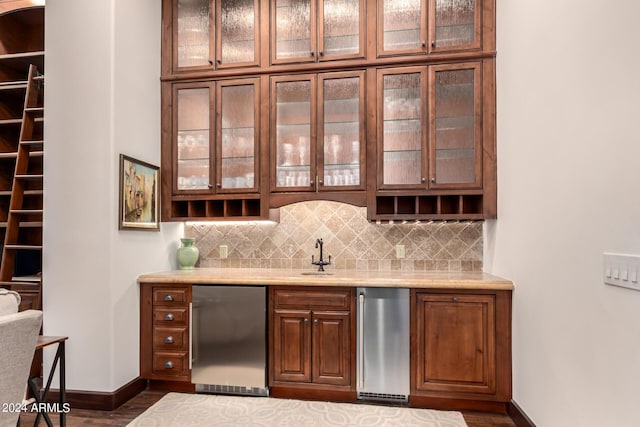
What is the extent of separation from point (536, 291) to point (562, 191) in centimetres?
63

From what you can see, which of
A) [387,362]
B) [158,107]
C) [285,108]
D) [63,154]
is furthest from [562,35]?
[63,154]

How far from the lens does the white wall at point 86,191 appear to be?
8.73 feet

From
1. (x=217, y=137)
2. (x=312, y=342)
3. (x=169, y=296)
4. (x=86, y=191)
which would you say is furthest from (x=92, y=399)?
(x=217, y=137)

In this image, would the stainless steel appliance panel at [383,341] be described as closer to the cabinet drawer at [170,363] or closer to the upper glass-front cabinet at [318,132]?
the upper glass-front cabinet at [318,132]

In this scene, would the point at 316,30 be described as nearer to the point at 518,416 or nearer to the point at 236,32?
the point at 236,32

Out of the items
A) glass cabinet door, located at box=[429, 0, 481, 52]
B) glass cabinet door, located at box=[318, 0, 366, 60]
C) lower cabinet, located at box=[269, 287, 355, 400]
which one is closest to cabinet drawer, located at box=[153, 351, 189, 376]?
lower cabinet, located at box=[269, 287, 355, 400]

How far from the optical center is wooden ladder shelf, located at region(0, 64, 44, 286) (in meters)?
3.06

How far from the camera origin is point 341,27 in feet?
10.1

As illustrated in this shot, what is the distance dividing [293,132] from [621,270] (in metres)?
2.40

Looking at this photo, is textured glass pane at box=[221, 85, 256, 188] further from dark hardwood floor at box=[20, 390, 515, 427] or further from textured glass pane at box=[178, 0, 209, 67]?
dark hardwood floor at box=[20, 390, 515, 427]

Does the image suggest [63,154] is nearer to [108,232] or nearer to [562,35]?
[108,232]

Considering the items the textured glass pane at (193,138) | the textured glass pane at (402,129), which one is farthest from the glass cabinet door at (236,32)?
the textured glass pane at (402,129)

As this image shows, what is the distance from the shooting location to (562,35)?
6.03 ft

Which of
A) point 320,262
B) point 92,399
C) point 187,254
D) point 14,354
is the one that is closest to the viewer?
point 14,354
